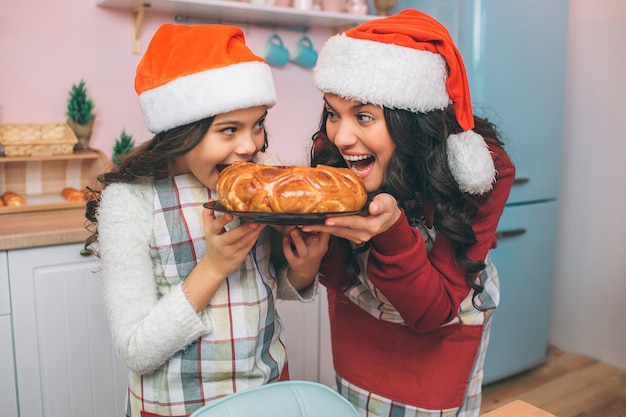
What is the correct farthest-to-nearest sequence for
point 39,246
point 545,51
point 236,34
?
point 545,51
point 39,246
point 236,34

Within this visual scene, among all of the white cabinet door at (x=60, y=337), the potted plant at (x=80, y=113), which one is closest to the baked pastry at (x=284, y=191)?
the white cabinet door at (x=60, y=337)

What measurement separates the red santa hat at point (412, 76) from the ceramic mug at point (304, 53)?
146 centimetres

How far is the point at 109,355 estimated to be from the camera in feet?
6.06

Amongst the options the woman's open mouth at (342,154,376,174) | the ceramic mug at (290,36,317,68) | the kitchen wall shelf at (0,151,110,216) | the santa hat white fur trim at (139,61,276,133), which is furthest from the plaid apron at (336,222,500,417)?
the ceramic mug at (290,36,317,68)

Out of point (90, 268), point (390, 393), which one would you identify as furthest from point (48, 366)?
point (390, 393)

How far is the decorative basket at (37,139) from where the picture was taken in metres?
2.01

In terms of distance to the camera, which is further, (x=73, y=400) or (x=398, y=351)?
(x=73, y=400)

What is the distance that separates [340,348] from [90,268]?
2.81 ft

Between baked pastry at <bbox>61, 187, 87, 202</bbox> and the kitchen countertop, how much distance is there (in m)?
0.13

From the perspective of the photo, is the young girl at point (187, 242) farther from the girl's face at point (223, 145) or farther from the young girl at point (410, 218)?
the young girl at point (410, 218)

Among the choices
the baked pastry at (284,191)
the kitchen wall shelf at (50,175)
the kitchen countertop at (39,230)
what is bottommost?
the kitchen countertop at (39,230)

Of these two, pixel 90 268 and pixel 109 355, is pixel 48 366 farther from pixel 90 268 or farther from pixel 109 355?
pixel 90 268

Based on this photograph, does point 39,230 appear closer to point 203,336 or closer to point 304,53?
point 203,336

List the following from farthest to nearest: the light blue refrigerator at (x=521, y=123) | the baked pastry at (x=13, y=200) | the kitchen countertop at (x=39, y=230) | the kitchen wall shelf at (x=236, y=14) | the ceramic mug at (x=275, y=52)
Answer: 1. the ceramic mug at (x=275, y=52)
2. the light blue refrigerator at (x=521, y=123)
3. the kitchen wall shelf at (x=236, y=14)
4. the baked pastry at (x=13, y=200)
5. the kitchen countertop at (x=39, y=230)
